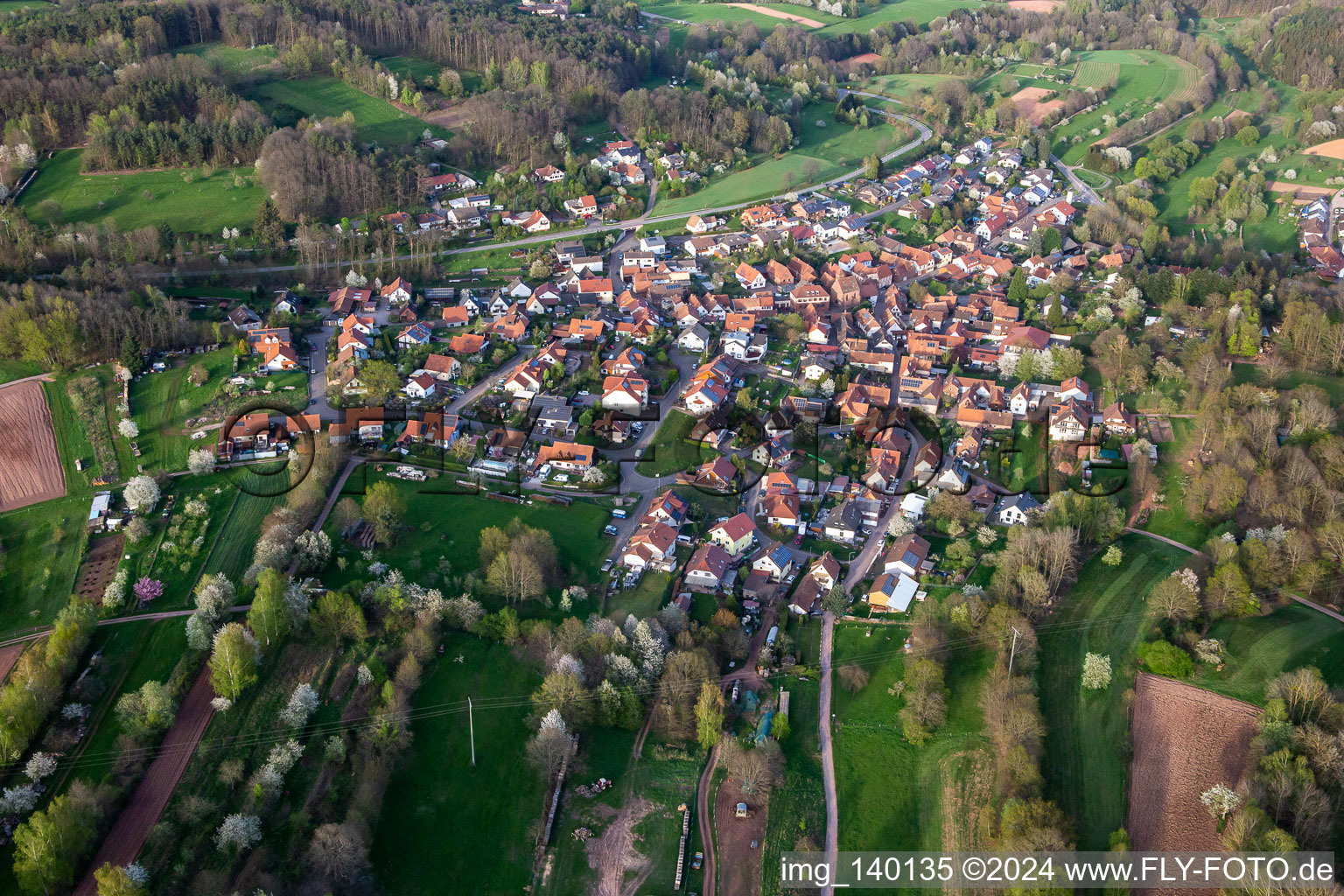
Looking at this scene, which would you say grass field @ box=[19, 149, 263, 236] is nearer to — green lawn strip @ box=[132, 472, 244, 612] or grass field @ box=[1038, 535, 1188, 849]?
green lawn strip @ box=[132, 472, 244, 612]

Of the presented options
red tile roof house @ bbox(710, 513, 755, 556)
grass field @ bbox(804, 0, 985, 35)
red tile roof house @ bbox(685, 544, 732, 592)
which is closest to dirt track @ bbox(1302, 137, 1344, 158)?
grass field @ bbox(804, 0, 985, 35)

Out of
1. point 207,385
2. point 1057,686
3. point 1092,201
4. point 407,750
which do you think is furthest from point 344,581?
point 1092,201

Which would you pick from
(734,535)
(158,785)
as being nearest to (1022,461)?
(734,535)

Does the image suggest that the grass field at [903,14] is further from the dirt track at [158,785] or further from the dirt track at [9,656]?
the dirt track at [9,656]

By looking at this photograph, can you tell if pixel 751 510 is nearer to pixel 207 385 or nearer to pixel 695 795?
pixel 695 795

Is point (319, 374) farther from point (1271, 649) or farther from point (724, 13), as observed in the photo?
point (724, 13)
